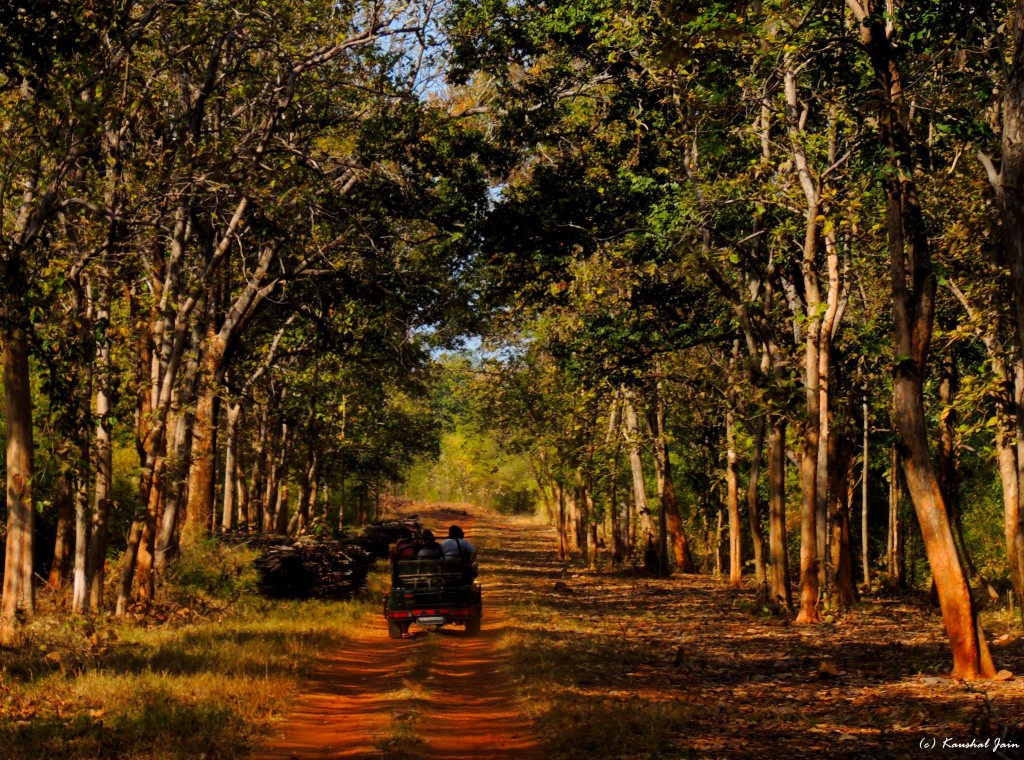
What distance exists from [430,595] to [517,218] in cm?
743

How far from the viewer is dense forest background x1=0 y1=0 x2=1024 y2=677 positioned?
39.5 ft

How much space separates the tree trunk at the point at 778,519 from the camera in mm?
21172

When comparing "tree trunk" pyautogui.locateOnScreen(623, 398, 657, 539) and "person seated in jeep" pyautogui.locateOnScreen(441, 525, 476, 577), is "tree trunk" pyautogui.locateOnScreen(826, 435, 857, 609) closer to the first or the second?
"person seated in jeep" pyautogui.locateOnScreen(441, 525, 476, 577)

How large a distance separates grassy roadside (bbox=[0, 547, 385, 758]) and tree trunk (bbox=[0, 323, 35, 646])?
461 mm

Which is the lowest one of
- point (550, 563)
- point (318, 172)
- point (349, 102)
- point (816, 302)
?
point (550, 563)

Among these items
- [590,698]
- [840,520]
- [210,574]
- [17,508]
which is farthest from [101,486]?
[840,520]

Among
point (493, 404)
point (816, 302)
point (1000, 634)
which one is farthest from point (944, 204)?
point (493, 404)

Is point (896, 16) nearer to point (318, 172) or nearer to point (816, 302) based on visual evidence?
point (816, 302)

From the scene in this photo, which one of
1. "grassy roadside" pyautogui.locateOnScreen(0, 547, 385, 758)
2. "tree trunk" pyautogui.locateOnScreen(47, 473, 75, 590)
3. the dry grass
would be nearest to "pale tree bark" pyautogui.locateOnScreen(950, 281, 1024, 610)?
the dry grass

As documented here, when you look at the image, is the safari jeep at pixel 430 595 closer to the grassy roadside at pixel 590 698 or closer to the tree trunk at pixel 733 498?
the grassy roadside at pixel 590 698

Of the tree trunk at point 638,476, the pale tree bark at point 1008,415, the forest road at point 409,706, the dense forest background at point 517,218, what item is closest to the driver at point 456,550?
the forest road at point 409,706

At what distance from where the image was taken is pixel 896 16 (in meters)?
12.9

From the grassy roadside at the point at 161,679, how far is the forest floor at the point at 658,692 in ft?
1.67

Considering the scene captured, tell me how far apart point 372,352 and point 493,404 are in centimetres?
1633
